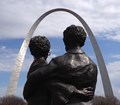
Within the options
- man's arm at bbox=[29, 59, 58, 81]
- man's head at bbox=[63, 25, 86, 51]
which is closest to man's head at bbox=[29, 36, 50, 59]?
man's head at bbox=[63, 25, 86, 51]

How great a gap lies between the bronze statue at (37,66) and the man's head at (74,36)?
350 millimetres

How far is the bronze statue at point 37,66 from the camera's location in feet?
20.7

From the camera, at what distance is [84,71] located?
626 cm

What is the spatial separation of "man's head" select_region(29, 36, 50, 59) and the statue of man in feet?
1.42

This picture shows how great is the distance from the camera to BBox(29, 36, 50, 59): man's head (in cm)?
665

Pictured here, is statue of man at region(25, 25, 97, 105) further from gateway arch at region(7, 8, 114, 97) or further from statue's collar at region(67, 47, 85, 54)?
gateway arch at region(7, 8, 114, 97)

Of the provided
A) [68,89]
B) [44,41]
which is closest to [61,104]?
[68,89]

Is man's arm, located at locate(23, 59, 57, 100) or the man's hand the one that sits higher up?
man's arm, located at locate(23, 59, 57, 100)

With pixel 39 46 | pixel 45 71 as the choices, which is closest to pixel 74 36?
pixel 39 46

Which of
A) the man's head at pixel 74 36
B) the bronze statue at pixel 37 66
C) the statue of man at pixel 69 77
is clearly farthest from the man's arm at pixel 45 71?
the man's head at pixel 74 36

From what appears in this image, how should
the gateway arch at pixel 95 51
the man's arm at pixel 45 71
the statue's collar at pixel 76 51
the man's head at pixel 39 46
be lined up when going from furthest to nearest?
the gateway arch at pixel 95 51, the man's head at pixel 39 46, the statue's collar at pixel 76 51, the man's arm at pixel 45 71

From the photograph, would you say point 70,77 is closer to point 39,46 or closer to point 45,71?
point 45,71

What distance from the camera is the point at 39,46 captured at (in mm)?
6676

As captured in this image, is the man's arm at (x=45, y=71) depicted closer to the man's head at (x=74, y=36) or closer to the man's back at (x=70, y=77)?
the man's back at (x=70, y=77)
